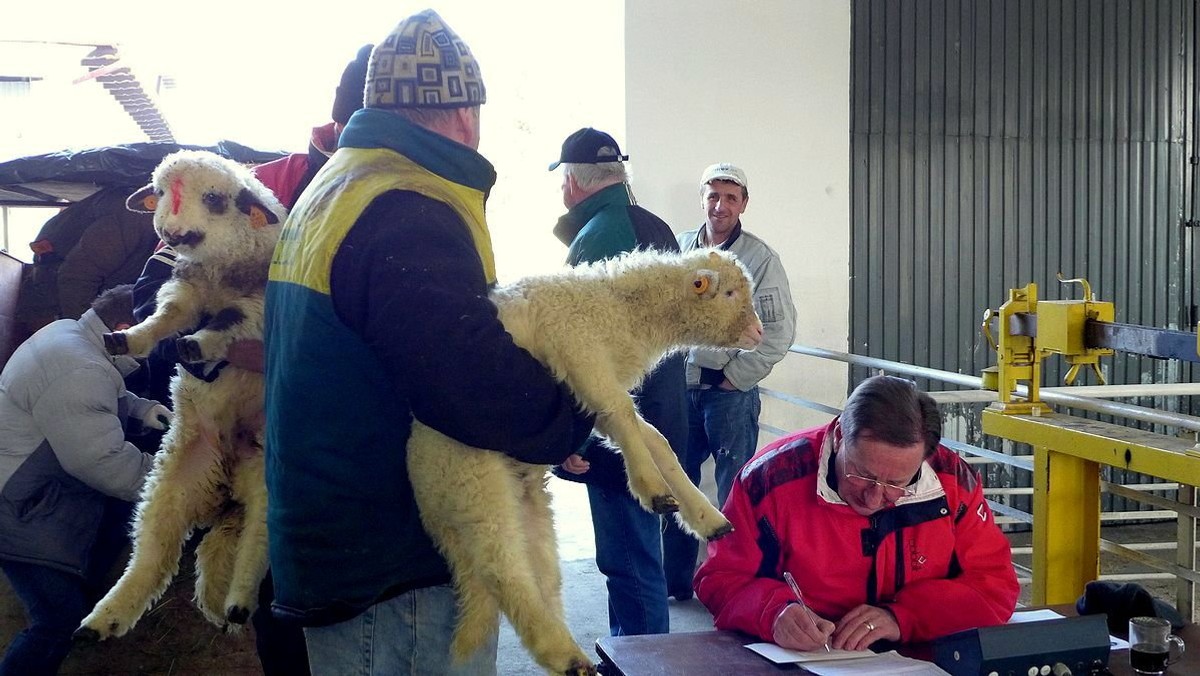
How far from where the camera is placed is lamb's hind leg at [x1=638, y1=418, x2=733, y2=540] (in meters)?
1.71

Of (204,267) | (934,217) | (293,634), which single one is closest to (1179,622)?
(293,634)

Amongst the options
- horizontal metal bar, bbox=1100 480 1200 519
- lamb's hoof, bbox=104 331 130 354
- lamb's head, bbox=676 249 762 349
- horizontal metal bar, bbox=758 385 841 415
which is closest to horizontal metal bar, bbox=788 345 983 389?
horizontal metal bar, bbox=758 385 841 415

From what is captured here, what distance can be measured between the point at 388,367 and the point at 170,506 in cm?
103

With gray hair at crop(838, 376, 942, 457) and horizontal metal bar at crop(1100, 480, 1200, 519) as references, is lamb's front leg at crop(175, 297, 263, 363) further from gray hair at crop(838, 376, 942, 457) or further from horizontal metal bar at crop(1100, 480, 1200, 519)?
horizontal metal bar at crop(1100, 480, 1200, 519)

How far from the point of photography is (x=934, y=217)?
6141mm

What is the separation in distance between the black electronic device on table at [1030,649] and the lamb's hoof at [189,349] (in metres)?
1.60

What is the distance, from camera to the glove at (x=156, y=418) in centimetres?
309

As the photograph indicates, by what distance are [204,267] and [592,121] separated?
408 cm

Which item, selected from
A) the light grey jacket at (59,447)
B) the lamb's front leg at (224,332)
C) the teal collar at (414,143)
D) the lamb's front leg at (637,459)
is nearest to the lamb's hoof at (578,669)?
the lamb's front leg at (637,459)

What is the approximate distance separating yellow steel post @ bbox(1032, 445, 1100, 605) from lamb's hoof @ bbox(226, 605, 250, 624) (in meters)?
2.08

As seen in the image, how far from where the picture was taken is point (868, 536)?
2203 mm

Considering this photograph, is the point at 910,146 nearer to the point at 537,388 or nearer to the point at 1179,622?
the point at 1179,622

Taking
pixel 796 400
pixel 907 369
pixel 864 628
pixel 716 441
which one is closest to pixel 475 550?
pixel 864 628

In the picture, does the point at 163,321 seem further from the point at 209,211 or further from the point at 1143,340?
the point at 1143,340
